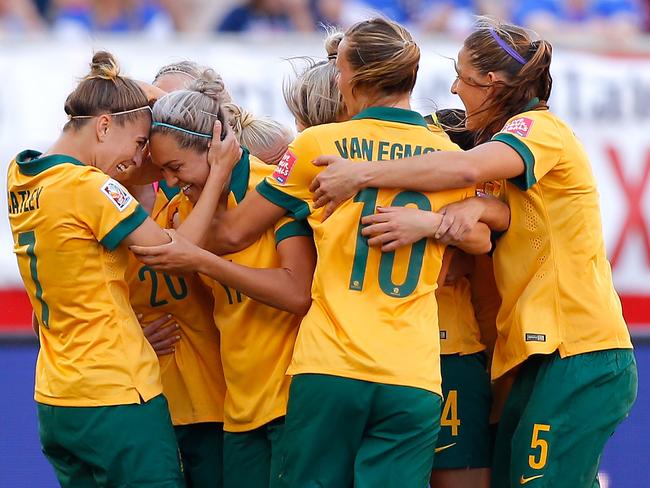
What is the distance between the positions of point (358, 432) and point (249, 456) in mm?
511

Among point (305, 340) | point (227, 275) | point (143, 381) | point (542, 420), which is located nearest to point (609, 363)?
point (542, 420)

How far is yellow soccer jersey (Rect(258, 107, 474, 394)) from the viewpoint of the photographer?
3.17 metres

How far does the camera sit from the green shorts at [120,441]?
10.8 ft

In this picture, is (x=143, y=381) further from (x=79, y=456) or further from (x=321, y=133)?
(x=321, y=133)

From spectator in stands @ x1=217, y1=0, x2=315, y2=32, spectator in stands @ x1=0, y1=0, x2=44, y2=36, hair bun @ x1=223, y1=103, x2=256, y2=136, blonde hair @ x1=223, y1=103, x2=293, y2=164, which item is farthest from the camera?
spectator in stands @ x1=217, y1=0, x2=315, y2=32

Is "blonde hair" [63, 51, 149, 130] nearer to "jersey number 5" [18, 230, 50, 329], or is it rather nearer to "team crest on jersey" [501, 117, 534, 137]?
"jersey number 5" [18, 230, 50, 329]

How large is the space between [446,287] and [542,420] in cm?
58

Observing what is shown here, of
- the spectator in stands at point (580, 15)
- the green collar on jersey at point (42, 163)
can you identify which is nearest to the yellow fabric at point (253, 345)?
the green collar on jersey at point (42, 163)

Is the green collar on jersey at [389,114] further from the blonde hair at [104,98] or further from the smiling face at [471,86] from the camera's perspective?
the blonde hair at [104,98]

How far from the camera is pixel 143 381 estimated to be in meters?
3.35

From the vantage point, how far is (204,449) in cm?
379

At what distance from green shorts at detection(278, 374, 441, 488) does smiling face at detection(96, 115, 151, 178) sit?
823 millimetres

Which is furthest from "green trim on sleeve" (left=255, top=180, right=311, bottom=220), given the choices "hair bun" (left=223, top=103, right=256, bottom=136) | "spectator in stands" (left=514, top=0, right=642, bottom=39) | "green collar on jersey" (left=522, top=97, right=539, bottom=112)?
"spectator in stands" (left=514, top=0, right=642, bottom=39)

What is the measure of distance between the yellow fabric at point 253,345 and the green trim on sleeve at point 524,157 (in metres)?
0.71
